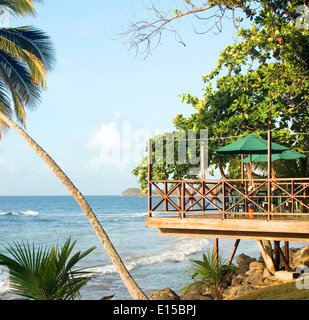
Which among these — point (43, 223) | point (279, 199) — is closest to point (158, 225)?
point (279, 199)

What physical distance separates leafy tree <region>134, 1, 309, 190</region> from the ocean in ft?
18.2

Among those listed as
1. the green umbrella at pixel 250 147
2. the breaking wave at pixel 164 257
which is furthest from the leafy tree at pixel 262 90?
the breaking wave at pixel 164 257

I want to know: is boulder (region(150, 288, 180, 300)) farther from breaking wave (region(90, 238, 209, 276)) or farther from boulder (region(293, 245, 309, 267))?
breaking wave (region(90, 238, 209, 276))

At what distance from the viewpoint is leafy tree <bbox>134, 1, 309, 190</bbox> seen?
1427cm

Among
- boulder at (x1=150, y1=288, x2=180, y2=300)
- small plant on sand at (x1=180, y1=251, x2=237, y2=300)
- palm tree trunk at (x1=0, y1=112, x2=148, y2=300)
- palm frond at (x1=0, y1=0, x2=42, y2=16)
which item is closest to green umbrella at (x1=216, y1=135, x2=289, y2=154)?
small plant on sand at (x1=180, y1=251, x2=237, y2=300)

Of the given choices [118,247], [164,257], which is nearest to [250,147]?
[164,257]

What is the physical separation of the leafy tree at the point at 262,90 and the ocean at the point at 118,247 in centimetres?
555

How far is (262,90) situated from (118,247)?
2379 centimetres

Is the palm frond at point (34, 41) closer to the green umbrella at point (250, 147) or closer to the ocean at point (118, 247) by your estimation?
the ocean at point (118, 247)

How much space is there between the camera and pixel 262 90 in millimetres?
14867

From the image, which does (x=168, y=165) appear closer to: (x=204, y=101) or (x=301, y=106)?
(x=204, y=101)
